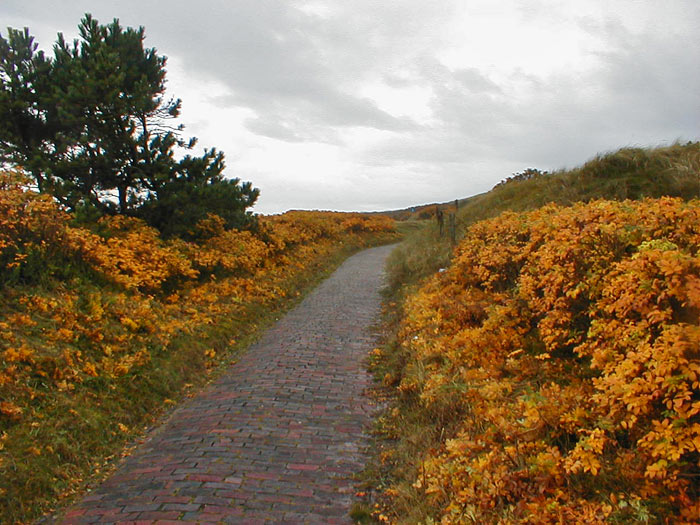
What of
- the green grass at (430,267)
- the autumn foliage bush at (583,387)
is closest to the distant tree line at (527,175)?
the green grass at (430,267)

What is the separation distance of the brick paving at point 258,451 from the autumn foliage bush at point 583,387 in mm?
1063

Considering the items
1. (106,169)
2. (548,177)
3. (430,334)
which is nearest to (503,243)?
(430,334)

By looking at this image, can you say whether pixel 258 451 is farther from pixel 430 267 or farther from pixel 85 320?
pixel 430 267

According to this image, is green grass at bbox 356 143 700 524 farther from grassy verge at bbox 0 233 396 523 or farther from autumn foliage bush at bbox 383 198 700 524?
grassy verge at bbox 0 233 396 523

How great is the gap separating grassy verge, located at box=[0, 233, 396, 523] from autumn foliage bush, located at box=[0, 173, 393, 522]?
16mm

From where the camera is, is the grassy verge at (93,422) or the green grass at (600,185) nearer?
the grassy verge at (93,422)

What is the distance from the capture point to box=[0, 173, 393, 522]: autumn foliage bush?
5.47 m

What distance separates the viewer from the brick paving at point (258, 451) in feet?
15.6

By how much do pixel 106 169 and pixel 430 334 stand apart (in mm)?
9151

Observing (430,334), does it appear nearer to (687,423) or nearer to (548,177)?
(687,423)

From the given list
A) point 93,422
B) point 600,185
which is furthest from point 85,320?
point 600,185

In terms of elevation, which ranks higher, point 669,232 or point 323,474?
point 669,232

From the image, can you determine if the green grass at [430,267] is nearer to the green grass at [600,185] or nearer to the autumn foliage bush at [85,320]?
the green grass at [600,185]

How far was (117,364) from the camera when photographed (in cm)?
735
